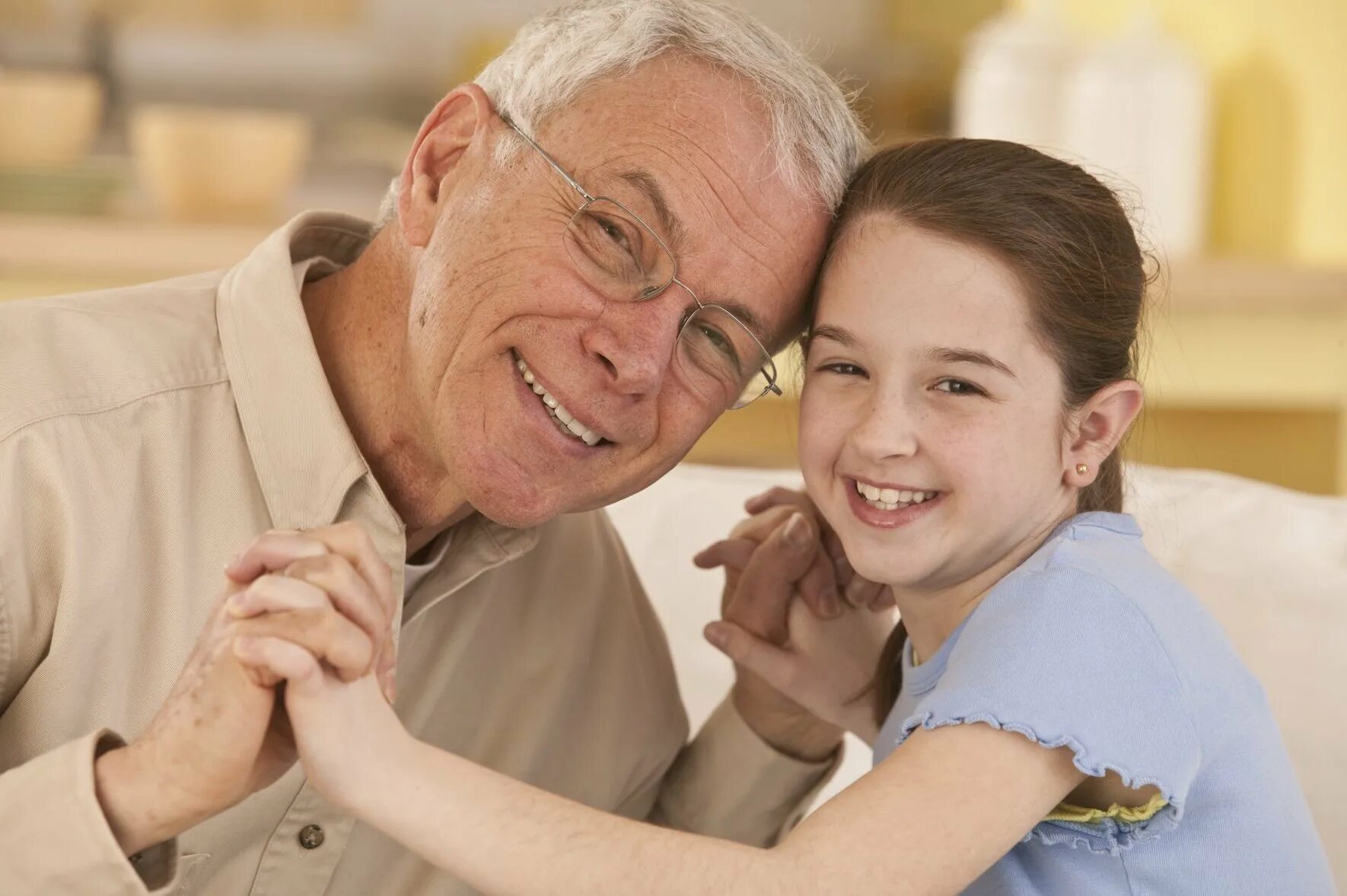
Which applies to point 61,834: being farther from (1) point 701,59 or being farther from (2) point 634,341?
(1) point 701,59

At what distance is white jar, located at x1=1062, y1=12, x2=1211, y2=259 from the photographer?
10.6 feet

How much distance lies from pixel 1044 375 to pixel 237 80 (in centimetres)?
329

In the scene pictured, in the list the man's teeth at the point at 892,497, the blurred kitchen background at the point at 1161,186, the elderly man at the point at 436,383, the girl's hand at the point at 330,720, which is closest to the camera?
the girl's hand at the point at 330,720

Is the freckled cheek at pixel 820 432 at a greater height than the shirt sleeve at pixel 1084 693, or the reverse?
the freckled cheek at pixel 820 432

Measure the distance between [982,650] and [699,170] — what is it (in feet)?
1.60

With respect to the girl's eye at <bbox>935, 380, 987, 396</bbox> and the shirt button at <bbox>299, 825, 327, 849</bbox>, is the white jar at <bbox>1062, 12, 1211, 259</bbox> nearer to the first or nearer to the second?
the girl's eye at <bbox>935, 380, 987, 396</bbox>

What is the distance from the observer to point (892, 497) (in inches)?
53.1

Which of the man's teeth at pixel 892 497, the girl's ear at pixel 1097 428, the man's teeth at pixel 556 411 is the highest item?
the man's teeth at pixel 556 411

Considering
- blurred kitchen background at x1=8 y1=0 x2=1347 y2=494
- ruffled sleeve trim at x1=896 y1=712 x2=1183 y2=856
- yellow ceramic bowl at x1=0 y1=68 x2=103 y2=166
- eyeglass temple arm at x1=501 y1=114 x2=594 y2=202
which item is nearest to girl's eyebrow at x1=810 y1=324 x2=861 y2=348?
eyeglass temple arm at x1=501 y1=114 x2=594 y2=202

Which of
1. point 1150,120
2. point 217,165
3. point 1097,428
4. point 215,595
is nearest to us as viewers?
point 215,595

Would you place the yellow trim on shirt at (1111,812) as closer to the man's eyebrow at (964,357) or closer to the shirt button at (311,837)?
the man's eyebrow at (964,357)

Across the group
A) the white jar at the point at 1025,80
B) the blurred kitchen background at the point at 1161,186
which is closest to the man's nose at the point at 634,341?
the blurred kitchen background at the point at 1161,186

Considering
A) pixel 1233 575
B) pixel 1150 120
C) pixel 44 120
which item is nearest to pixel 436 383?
pixel 1233 575

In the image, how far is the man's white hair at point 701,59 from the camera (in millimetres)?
1387
